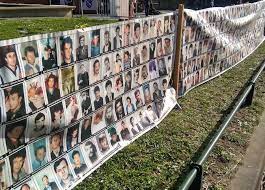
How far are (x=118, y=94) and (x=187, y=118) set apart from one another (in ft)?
5.05

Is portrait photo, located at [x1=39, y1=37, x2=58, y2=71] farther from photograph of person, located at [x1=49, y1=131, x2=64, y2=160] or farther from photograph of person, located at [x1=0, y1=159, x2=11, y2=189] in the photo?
photograph of person, located at [x1=0, y1=159, x2=11, y2=189]

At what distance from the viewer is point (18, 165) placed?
3186 mm

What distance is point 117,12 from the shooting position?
73.7 feet

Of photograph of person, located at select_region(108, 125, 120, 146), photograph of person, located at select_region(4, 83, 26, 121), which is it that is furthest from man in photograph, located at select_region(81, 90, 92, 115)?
photograph of person, located at select_region(4, 83, 26, 121)

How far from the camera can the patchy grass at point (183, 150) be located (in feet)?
13.0

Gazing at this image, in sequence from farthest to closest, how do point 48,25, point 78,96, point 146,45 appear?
point 48,25 < point 146,45 < point 78,96

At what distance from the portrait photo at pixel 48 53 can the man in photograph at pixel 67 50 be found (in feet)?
0.38

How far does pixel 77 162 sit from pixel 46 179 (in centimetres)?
47

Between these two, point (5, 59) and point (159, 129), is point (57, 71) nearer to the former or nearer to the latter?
point (5, 59)

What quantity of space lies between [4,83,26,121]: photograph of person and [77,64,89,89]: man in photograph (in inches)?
30.4

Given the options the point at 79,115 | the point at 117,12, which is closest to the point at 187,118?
the point at 79,115

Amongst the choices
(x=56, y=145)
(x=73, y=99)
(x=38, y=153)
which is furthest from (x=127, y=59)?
(x=38, y=153)

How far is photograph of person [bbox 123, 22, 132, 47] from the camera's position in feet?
14.5

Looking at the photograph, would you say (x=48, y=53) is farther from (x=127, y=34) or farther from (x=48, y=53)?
(x=127, y=34)
